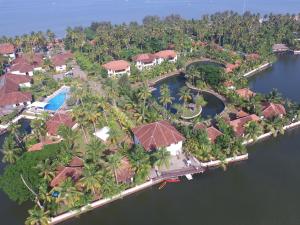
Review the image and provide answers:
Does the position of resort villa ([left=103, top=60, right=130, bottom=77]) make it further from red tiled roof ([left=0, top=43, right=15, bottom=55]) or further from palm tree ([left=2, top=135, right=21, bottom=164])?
palm tree ([left=2, top=135, right=21, bottom=164])

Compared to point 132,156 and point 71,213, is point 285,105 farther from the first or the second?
point 71,213

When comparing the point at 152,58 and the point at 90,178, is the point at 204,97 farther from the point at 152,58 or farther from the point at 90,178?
the point at 90,178

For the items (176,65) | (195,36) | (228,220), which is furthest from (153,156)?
(195,36)

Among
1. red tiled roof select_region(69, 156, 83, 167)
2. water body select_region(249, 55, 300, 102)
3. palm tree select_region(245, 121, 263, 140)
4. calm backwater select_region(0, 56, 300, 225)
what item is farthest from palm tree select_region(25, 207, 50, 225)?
water body select_region(249, 55, 300, 102)

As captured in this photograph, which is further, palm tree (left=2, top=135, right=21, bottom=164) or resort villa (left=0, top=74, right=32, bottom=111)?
resort villa (left=0, top=74, right=32, bottom=111)

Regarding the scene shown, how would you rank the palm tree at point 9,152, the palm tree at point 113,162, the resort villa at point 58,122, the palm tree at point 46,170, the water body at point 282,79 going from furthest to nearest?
the water body at point 282,79
the resort villa at point 58,122
the palm tree at point 9,152
the palm tree at point 46,170
the palm tree at point 113,162

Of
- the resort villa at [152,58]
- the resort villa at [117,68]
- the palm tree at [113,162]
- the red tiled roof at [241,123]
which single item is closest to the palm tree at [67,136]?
the palm tree at [113,162]

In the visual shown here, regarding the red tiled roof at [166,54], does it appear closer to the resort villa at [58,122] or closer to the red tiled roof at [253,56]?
the red tiled roof at [253,56]
